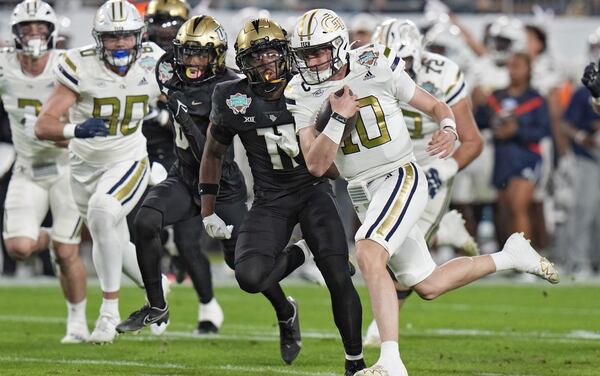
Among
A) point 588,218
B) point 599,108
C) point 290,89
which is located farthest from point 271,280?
point 588,218

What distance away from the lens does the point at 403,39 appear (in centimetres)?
762

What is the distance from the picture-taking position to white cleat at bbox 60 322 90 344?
7820 millimetres

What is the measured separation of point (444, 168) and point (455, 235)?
0.62 m

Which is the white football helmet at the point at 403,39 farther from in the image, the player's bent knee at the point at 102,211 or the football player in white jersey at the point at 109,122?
the player's bent knee at the point at 102,211

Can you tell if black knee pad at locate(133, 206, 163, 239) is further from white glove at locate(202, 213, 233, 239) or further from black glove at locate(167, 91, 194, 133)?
black glove at locate(167, 91, 194, 133)

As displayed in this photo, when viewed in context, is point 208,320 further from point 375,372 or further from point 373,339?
point 375,372

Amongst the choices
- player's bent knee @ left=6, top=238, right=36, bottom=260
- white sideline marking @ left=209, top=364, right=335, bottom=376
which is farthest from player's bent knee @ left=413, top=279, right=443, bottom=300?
player's bent knee @ left=6, top=238, right=36, bottom=260

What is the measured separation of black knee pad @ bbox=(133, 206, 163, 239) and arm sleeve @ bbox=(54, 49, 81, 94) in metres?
0.96

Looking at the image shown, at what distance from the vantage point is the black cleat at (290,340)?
6.73m

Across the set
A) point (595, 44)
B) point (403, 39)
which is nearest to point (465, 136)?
point (403, 39)

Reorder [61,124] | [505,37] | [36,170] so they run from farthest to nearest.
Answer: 1. [505,37]
2. [36,170]
3. [61,124]

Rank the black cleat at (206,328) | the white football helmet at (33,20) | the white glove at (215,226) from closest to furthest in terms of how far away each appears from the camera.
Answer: the white glove at (215,226) < the white football helmet at (33,20) < the black cleat at (206,328)

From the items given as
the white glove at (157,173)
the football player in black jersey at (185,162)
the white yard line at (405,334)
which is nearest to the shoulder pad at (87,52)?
the football player in black jersey at (185,162)

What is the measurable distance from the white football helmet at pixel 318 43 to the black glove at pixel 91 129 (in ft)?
4.85
